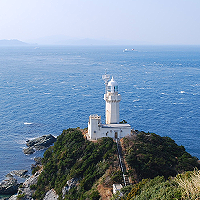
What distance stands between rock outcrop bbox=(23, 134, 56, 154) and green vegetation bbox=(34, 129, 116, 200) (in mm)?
15949

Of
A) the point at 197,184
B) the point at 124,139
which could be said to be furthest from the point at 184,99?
the point at 197,184

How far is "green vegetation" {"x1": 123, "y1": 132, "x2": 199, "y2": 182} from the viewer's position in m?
39.2

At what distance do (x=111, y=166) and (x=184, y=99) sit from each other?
69052 mm

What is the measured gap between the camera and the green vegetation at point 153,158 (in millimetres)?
39219

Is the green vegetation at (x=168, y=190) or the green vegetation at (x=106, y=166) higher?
the green vegetation at (x=168, y=190)

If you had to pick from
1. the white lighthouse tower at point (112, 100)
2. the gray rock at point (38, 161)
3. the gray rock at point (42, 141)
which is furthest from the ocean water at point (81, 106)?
the white lighthouse tower at point (112, 100)

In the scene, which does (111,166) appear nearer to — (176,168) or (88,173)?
(88,173)

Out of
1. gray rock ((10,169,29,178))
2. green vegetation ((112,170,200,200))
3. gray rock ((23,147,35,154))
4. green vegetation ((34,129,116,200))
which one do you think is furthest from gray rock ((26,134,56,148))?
green vegetation ((112,170,200,200))

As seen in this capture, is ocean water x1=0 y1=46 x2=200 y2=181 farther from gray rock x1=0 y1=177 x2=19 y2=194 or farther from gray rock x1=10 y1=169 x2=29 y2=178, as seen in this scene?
gray rock x1=0 y1=177 x2=19 y2=194

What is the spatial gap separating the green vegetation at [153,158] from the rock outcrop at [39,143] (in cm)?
2873

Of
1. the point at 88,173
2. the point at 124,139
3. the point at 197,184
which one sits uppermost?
the point at 197,184

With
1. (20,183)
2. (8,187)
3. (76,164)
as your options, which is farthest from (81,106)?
(76,164)

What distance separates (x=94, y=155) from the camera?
42531 millimetres

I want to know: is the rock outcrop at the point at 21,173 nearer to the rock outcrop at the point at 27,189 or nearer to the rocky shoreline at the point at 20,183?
the rocky shoreline at the point at 20,183
